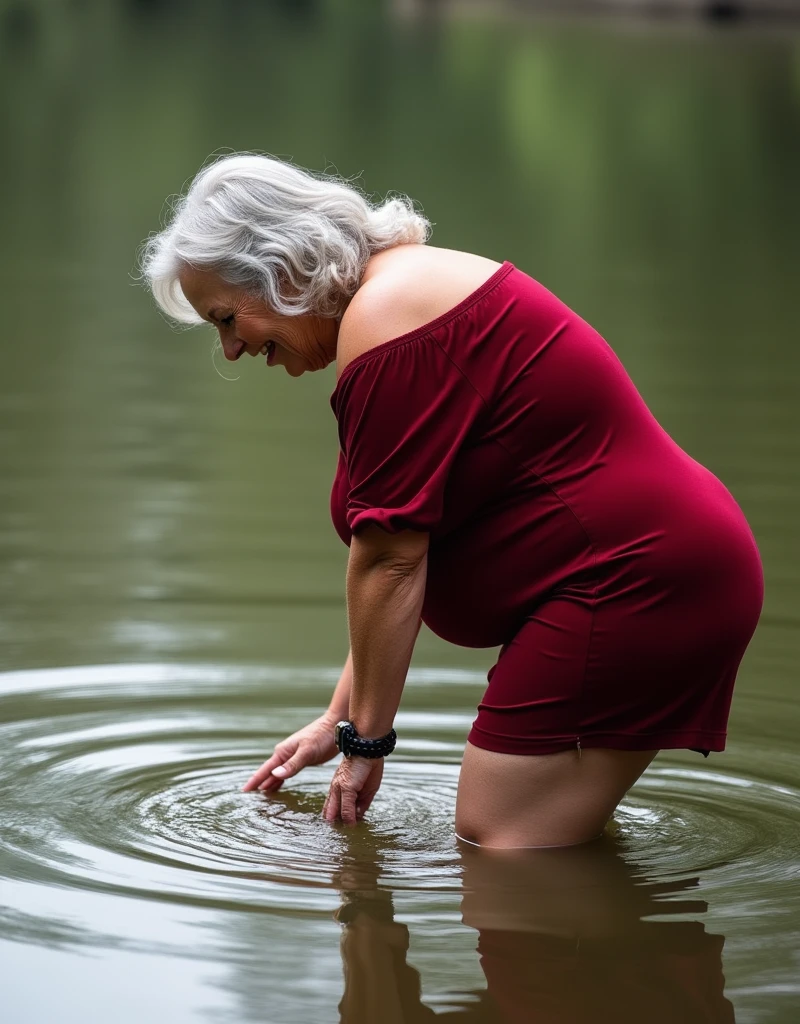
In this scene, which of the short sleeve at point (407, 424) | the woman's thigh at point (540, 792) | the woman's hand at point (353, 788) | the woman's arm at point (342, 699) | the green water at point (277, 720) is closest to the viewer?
the green water at point (277, 720)

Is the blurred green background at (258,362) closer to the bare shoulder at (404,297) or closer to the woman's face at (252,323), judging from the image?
the woman's face at (252,323)

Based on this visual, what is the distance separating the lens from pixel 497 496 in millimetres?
3271

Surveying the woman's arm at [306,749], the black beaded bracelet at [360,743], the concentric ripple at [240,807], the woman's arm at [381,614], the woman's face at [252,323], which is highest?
the woman's face at [252,323]

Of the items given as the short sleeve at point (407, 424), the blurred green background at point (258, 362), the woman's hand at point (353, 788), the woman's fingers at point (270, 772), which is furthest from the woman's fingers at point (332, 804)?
the blurred green background at point (258, 362)

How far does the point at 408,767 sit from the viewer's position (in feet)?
13.3

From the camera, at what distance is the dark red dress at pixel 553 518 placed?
3137 mm

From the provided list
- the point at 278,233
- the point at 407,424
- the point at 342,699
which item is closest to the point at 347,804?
the point at 342,699

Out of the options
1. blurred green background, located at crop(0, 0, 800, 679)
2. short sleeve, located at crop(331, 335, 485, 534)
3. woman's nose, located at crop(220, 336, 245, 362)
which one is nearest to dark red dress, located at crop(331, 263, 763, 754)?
short sleeve, located at crop(331, 335, 485, 534)

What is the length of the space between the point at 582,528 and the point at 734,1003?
0.84 metres

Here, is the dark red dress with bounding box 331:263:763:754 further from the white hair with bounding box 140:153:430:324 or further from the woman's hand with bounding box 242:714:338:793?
the woman's hand with bounding box 242:714:338:793

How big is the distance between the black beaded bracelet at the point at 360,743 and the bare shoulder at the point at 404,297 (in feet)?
2.17

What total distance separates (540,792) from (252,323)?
0.98 metres

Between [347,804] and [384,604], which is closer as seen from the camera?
[384,604]

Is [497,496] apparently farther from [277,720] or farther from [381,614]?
[277,720]
